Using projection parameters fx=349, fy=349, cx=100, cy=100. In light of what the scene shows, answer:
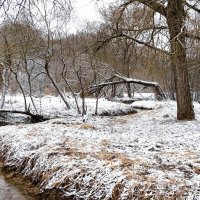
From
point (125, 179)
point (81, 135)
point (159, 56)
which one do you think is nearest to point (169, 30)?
point (159, 56)

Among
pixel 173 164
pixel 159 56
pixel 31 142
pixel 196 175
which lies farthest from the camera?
pixel 159 56

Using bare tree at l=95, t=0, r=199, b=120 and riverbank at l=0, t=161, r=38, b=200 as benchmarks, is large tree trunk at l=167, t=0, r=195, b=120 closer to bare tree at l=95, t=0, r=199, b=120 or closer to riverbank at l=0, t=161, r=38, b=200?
Result: bare tree at l=95, t=0, r=199, b=120

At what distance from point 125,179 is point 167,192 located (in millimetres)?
802

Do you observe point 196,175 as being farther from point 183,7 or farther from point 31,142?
point 183,7

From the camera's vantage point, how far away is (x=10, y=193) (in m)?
6.53

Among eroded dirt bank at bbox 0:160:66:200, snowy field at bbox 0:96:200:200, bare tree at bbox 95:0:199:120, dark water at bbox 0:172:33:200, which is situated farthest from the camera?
bare tree at bbox 95:0:199:120

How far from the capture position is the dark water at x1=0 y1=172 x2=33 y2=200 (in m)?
6.27

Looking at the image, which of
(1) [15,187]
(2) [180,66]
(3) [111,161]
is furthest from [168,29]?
(1) [15,187]

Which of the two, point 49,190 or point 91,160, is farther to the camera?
point 91,160

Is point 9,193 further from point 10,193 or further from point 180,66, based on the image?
point 180,66

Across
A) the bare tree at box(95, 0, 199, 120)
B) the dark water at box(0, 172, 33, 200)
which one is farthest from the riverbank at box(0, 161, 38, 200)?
the bare tree at box(95, 0, 199, 120)

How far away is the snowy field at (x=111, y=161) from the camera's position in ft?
16.6

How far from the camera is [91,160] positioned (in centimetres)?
652

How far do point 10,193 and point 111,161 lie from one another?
2.00m
